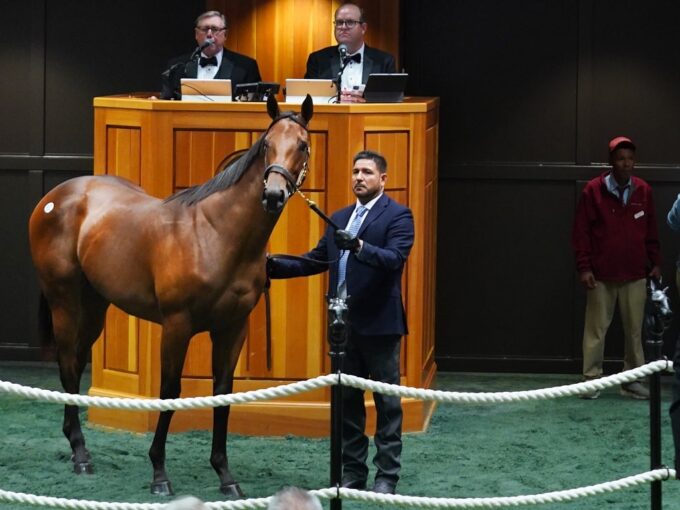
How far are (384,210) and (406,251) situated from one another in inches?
9.6

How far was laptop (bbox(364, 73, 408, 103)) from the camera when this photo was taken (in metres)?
9.00

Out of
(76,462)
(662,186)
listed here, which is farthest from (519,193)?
(76,462)

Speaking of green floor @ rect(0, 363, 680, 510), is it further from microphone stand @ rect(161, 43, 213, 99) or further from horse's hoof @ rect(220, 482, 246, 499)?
microphone stand @ rect(161, 43, 213, 99)

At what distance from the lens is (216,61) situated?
9914mm

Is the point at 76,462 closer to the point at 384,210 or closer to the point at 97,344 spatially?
the point at 97,344

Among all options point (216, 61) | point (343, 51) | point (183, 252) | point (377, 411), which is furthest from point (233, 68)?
point (377, 411)

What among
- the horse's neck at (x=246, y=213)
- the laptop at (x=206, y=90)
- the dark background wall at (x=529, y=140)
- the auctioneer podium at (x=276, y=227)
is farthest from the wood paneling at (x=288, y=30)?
the horse's neck at (x=246, y=213)

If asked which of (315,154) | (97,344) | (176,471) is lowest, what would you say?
(176,471)

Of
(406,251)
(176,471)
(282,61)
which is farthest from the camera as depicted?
(282,61)

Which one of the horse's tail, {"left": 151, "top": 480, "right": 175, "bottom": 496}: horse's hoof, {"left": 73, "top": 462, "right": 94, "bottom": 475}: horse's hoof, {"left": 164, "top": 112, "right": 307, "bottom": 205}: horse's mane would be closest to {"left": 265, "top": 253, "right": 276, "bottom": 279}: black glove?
{"left": 164, "top": 112, "right": 307, "bottom": 205}: horse's mane

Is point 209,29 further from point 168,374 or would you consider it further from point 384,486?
point 384,486

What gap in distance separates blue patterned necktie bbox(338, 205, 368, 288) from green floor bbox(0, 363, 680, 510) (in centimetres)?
112

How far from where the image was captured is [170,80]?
9.29 metres

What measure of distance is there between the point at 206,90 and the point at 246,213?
154cm
